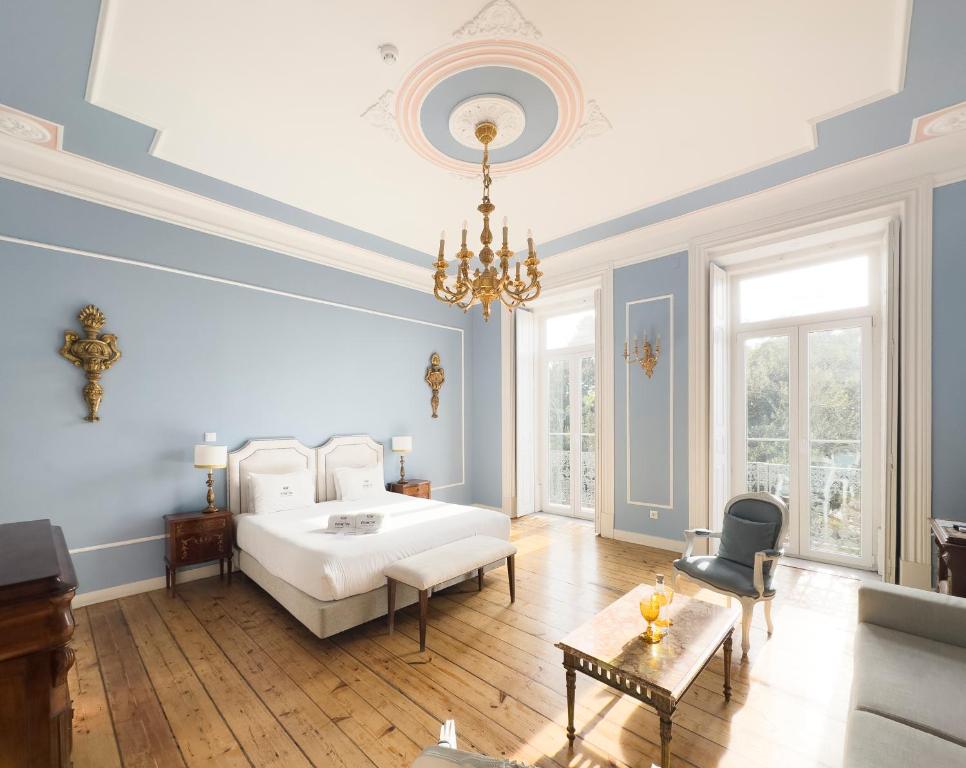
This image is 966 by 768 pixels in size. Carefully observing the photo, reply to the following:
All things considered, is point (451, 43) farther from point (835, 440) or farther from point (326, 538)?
point (835, 440)

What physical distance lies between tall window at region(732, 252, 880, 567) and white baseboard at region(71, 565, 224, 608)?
16.9 ft

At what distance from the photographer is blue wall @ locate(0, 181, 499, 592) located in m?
3.09

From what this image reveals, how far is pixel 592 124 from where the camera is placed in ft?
8.89

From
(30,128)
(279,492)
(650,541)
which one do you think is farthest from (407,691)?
(30,128)

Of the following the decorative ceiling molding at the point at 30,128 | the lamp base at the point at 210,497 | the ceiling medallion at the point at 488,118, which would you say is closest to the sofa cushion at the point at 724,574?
the ceiling medallion at the point at 488,118

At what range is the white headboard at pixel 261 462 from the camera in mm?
3957

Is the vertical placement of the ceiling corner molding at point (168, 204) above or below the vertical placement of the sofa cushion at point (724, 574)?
above

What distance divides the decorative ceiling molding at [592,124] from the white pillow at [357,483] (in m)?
3.59

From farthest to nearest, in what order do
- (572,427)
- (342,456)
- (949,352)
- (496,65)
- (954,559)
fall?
(572,427) < (342,456) < (949,352) < (954,559) < (496,65)

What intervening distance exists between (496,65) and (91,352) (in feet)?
11.2

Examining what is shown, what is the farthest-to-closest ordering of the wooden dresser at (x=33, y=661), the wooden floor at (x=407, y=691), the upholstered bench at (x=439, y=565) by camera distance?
1. the upholstered bench at (x=439, y=565)
2. the wooden floor at (x=407, y=691)
3. the wooden dresser at (x=33, y=661)

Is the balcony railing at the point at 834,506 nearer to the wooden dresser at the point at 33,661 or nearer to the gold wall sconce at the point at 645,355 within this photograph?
the gold wall sconce at the point at 645,355

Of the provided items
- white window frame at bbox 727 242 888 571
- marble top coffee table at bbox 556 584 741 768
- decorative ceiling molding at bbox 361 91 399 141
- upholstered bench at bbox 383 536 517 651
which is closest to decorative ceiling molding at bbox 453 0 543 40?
decorative ceiling molding at bbox 361 91 399 141

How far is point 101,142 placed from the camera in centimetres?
288
